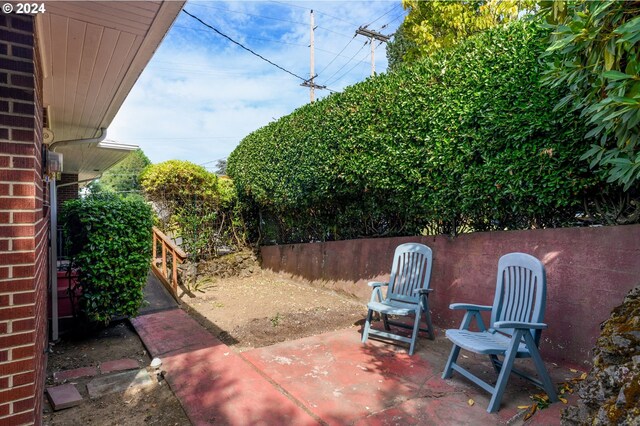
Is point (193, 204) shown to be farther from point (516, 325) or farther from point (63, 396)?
point (516, 325)

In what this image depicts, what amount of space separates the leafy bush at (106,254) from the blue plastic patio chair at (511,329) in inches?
145

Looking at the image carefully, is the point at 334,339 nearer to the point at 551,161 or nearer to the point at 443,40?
the point at 551,161

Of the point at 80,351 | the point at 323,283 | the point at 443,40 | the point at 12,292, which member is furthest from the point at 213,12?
the point at 12,292

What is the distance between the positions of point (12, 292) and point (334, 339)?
3.13m

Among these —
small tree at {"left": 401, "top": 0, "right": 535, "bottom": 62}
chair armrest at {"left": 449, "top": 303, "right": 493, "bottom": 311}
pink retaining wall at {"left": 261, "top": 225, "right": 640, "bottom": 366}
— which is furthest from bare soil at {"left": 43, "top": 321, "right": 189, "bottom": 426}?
small tree at {"left": 401, "top": 0, "right": 535, "bottom": 62}

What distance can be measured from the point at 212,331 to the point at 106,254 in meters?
1.65

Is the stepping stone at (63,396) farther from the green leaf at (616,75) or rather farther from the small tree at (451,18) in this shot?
the small tree at (451,18)

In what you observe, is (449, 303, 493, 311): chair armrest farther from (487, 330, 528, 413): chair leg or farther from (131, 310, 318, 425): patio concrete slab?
(131, 310, 318, 425): patio concrete slab

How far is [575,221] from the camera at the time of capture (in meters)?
3.34

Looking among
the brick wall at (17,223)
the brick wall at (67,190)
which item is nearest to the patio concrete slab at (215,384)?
the brick wall at (17,223)

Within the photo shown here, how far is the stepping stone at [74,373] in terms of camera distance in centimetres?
326

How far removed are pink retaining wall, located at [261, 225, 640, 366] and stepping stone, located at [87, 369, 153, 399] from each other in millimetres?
3378

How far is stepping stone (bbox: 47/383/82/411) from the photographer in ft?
9.24

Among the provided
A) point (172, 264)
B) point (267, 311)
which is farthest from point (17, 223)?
point (172, 264)
